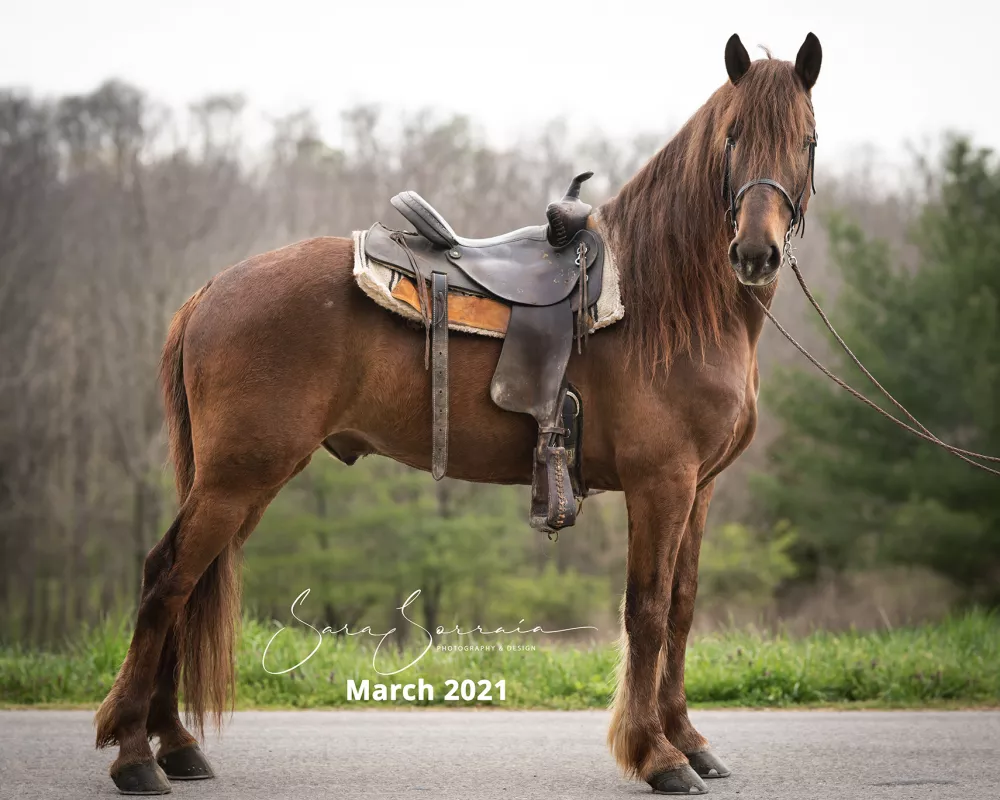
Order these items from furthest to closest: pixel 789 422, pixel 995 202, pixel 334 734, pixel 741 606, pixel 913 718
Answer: pixel 741 606
pixel 789 422
pixel 995 202
pixel 913 718
pixel 334 734

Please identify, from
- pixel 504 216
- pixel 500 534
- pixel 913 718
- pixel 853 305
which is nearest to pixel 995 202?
pixel 853 305

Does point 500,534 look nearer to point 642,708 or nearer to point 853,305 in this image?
point 853,305

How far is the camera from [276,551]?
947 inches

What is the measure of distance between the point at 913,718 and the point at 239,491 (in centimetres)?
400

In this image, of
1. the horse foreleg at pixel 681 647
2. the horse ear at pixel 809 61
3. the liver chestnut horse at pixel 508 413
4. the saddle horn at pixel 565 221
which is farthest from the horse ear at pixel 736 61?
the horse foreleg at pixel 681 647

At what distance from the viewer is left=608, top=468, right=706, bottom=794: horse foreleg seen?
4449 mm

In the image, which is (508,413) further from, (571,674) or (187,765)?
(571,674)

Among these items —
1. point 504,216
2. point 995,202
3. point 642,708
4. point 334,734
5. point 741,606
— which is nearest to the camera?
point 642,708

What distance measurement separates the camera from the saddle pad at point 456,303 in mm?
4609

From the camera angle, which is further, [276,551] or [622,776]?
[276,551]

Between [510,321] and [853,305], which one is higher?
[853,305]

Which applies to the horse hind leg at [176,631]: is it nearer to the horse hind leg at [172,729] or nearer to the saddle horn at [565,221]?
the horse hind leg at [172,729]

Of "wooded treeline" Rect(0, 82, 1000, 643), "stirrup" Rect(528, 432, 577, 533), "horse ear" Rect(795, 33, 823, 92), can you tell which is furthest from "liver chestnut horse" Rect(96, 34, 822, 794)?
"wooded treeline" Rect(0, 82, 1000, 643)

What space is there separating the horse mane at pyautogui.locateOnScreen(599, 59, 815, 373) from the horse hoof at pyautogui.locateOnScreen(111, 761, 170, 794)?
8.57 feet
